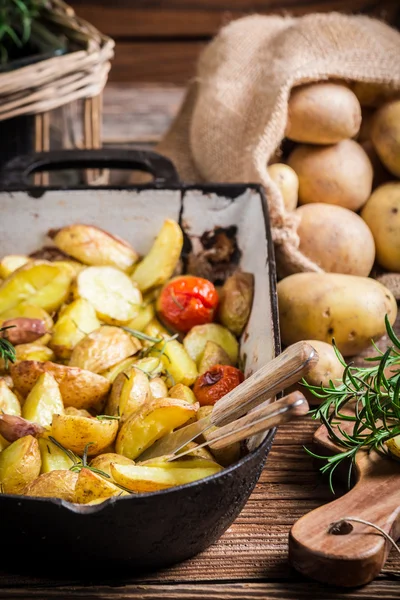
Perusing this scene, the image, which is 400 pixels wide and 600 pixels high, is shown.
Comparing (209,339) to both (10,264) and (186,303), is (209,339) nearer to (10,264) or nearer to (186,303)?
(186,303)

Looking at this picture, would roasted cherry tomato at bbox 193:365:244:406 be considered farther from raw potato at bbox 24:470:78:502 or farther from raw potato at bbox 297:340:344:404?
raw potato at bbox 24:470:78:502

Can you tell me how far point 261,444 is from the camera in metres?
0.72

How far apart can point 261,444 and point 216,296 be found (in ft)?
1.39

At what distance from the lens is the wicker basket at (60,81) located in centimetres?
131

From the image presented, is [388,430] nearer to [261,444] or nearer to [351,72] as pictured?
[261,444]

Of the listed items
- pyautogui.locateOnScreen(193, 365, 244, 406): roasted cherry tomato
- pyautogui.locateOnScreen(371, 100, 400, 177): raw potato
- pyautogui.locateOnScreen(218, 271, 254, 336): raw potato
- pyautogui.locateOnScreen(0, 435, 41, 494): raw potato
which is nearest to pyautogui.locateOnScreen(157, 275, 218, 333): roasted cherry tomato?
pyautogui.locateOnScreen(218, 271, 254, 336): raw potato

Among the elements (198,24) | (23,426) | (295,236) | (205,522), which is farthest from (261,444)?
(198,24)

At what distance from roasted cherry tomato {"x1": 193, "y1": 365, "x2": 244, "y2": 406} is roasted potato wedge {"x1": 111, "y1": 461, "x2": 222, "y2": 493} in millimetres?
181

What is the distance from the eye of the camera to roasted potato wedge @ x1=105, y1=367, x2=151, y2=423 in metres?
0.90

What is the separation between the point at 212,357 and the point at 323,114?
0.52m

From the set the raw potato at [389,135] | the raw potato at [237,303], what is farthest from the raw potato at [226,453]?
the raw potato at [389,135]

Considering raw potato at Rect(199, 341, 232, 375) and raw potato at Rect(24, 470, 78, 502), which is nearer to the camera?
raw potato at Rect(24, 470, 78, 502)

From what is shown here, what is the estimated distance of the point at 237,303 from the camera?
1.08 meters

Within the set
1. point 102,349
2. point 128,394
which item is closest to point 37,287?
point 102,349
